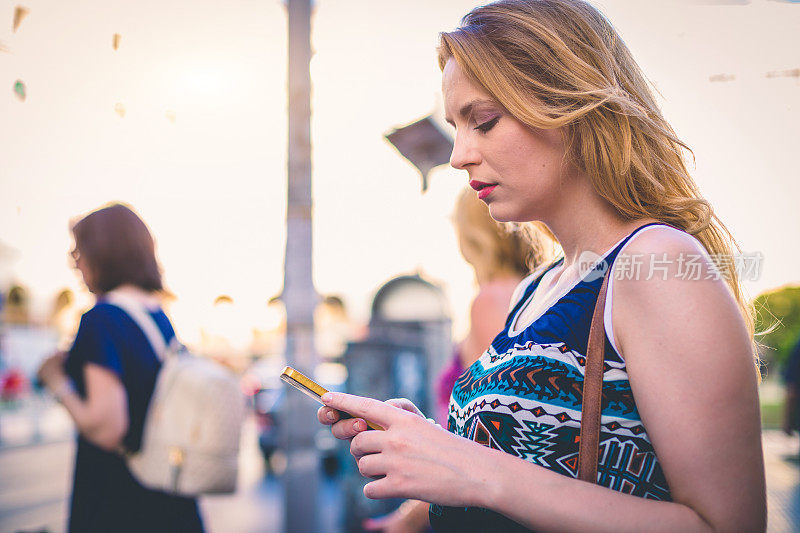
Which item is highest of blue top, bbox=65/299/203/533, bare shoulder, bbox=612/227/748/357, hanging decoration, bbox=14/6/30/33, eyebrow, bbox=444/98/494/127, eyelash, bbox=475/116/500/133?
hanging decoration, bbox=14/6/30/33

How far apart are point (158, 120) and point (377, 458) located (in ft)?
8.79

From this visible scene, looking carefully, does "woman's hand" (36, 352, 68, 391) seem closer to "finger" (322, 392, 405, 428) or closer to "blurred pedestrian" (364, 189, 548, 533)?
"blurred pedestrian" (364, 189, 548, 533)

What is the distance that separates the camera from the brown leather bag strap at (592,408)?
88cm

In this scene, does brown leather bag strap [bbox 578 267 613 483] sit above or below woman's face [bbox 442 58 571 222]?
below

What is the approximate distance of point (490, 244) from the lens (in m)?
2.50

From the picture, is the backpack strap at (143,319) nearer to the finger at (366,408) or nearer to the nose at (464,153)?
the finger at (366,408)

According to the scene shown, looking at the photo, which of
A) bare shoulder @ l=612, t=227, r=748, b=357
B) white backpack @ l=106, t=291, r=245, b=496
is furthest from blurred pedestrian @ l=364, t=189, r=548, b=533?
bare shoulder @ l=612, t=227, r=748, b=357

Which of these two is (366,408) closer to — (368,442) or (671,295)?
(368,442)

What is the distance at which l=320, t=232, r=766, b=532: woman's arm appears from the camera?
0.78m

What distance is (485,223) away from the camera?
2516 millimetres

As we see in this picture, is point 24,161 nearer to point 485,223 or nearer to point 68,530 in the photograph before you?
point 68,530

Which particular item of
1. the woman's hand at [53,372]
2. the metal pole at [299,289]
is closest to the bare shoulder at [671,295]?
the woman's hand at [53,372]

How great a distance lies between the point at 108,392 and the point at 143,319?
0.32 meters

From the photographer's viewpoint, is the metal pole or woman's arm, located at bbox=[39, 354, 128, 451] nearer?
woman's arm, located at bbox=[39, 354, 128, 451]
